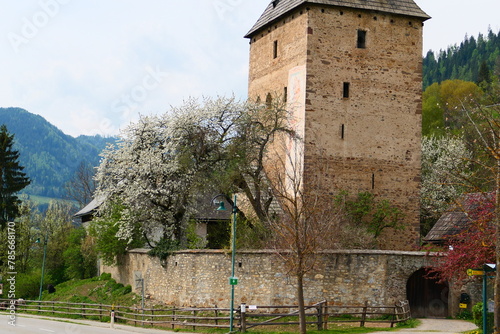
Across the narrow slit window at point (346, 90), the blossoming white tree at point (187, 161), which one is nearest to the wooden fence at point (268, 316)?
the blossoming white tree at point (187, 161)

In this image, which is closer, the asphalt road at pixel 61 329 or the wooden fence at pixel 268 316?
the asphalt road at pixel 61 329

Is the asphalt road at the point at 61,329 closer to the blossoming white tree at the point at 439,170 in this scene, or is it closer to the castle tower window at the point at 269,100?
the castle tower window at the point at 269,100

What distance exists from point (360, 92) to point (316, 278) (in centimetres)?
1173

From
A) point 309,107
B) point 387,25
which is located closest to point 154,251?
point 309,107

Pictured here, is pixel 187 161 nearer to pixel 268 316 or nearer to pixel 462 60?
pixel 268 316

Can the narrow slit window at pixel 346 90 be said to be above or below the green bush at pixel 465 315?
above

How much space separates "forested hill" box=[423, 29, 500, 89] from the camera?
168 meters

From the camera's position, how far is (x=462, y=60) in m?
186

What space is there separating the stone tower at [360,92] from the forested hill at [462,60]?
411 feet

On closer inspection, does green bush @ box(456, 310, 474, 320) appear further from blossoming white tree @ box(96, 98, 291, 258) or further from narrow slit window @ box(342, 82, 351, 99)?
narrow slit window @ box(342, 82, 351, 99)

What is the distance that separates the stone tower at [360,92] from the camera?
119 feet

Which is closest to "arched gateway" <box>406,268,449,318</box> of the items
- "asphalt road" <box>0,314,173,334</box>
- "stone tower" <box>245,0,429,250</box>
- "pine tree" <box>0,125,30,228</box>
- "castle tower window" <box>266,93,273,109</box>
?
"stone tower" <box>245,0,429,250</box>

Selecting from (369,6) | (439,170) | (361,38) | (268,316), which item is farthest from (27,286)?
(369,6)

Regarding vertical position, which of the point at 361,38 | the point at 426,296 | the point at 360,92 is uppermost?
the point at 361,38
